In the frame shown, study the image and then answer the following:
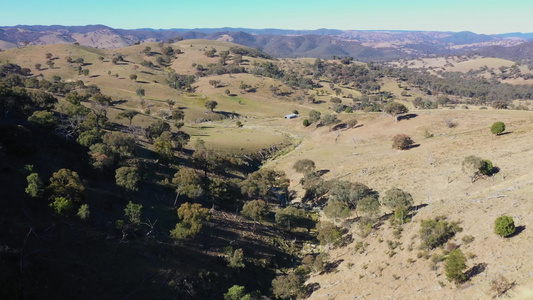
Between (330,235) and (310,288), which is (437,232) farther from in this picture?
(310,288)

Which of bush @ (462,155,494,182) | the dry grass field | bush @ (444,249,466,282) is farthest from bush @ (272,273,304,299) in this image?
bush @ (462,155,494,182)

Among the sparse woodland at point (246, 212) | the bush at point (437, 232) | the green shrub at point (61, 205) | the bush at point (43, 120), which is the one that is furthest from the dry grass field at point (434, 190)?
the bush at point (43, 120)

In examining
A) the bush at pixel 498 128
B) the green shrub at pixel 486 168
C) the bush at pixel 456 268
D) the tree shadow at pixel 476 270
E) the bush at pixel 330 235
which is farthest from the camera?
→ the bush at pixel 498 128

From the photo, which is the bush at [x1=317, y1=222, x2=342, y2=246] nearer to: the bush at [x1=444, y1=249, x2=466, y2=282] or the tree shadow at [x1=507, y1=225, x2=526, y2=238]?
the bush at [x1=444, y1=249, x2=466, y2=282]

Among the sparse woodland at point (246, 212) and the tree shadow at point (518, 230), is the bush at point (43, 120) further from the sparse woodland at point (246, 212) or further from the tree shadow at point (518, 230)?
the tree shadow at point (518, 230)

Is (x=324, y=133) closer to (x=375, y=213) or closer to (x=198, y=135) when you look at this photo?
(x=198, y=135)

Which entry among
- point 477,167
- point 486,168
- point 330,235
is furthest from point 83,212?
point 486,168
